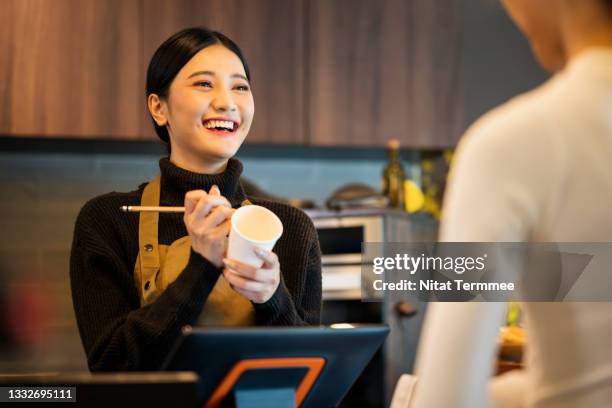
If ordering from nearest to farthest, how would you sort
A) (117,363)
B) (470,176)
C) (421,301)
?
(470,176) < (117,363) < (421,301)

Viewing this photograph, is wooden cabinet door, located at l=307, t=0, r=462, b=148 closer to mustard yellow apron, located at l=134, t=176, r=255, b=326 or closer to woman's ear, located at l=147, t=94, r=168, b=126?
woman's ear, located at l=147, t=94, r=168, b=126

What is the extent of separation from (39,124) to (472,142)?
295 centimetres

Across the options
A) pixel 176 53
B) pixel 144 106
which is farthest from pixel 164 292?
pixel 144 106

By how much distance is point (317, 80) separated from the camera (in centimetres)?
386

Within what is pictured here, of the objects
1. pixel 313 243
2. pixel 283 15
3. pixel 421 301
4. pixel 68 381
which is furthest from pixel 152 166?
pixel 68 381

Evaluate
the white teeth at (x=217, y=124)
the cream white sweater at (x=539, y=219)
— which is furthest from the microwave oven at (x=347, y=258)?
the cream white sweater at (x=539, y=219)

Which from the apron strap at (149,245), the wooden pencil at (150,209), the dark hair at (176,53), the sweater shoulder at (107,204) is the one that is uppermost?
the dark hair at (176,53)

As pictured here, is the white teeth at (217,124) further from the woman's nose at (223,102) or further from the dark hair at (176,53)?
the dark hair at (176,53)

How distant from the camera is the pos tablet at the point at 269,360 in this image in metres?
1.05

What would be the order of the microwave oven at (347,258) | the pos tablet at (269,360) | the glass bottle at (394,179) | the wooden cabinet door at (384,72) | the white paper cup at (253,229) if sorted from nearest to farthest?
the pos tablet at (269,360), the white paper cup at (253,229), the microwave oven at (347,258), the wooden cabinet door at (384,72), the glass bottle at (394,179)

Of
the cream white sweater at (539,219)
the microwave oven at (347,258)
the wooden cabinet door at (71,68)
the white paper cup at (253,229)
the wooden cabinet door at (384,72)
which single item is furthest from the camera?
the wooden cabinet door at (384,72)

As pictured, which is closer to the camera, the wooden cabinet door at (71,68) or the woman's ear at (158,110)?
the woman's ear at (158,110)

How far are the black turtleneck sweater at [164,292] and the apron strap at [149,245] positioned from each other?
13mm

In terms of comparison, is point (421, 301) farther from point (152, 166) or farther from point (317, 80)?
point (152, 166)
